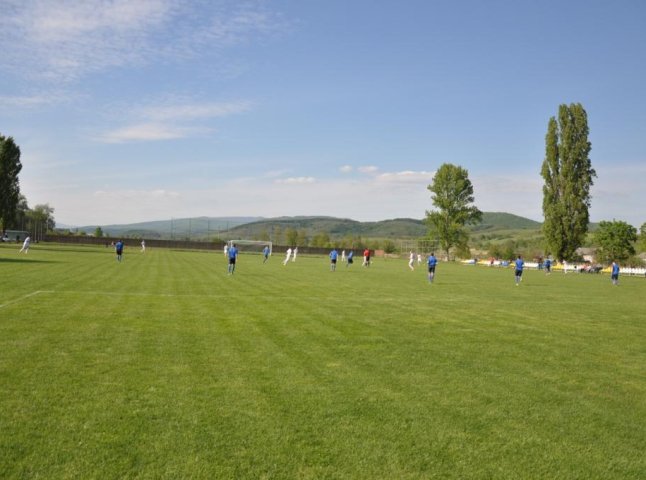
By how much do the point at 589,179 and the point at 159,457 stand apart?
2814 inches

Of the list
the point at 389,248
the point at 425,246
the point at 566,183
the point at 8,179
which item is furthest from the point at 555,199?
the point at 8,179

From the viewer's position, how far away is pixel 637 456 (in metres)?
5.45

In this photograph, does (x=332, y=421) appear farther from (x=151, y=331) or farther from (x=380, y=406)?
(x=151, y=331)

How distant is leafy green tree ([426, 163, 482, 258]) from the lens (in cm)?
9200

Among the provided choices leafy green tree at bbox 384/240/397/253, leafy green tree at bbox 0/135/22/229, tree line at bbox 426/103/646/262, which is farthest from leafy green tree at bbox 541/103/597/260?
leafy green tree at bbox 0/135/22/229

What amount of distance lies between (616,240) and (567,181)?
83.0ft

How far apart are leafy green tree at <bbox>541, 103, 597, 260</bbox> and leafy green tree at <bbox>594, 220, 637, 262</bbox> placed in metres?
22.6

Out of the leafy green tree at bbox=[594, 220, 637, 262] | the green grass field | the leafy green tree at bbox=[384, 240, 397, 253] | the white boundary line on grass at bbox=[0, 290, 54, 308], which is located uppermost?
the leafy green tree at bbox=[594, 220, 637, 262]

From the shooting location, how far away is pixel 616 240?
84188 mm

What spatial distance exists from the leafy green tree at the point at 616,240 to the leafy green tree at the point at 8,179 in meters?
91.4

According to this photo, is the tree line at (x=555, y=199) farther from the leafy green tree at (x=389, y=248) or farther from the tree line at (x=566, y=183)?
the leafy green tree at (x=389, y=248)

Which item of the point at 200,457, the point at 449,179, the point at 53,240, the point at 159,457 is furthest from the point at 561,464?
the point at 53,240

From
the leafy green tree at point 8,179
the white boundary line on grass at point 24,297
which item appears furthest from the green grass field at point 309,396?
the leafy green tree at point 8,179

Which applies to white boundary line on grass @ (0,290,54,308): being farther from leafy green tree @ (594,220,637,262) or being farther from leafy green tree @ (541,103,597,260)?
leafy green tree @ (594,220,637,262)
